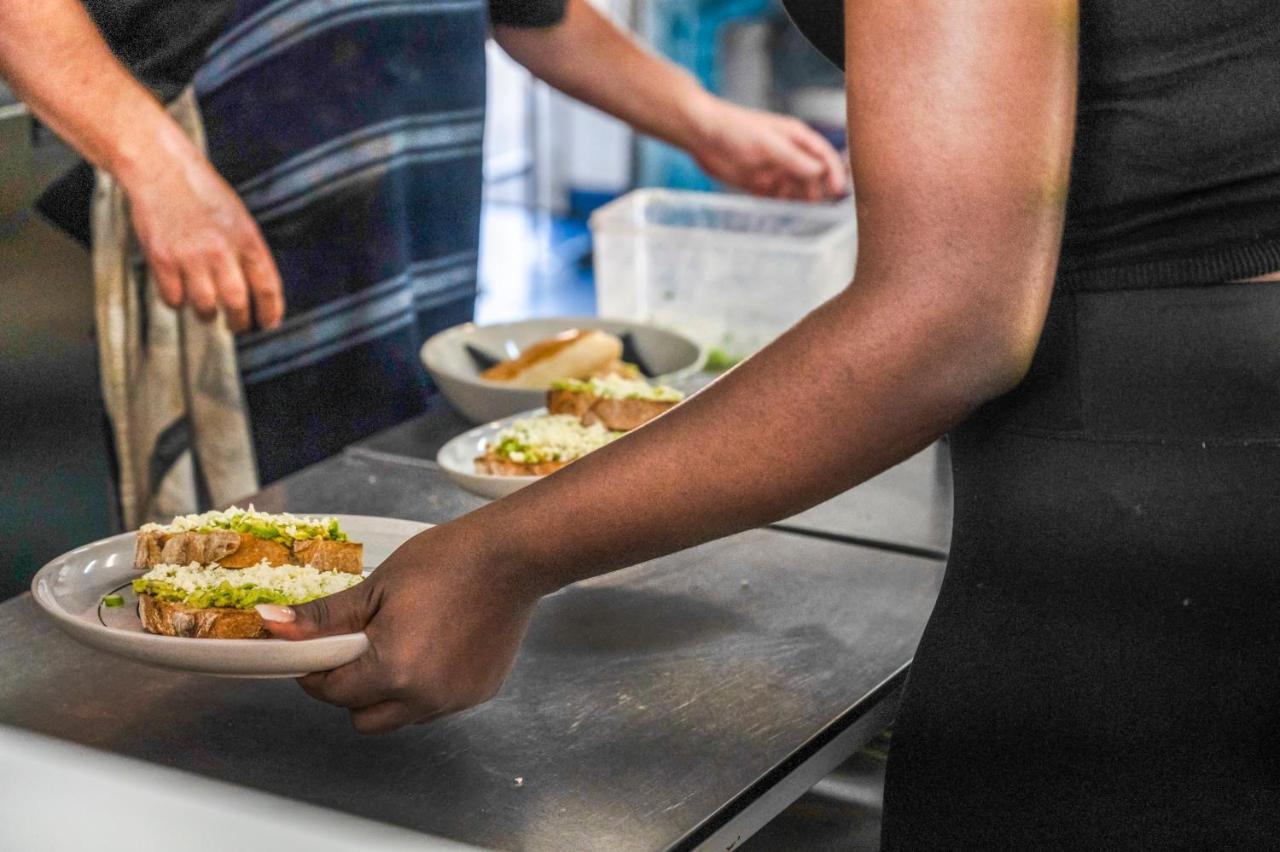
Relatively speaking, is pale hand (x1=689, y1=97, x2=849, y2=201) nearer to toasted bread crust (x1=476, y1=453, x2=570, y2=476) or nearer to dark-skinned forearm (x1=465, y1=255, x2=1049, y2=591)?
toasted bread crust (x1=476, y1=453, x2=570, y2=476)

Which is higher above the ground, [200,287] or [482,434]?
[200,287]

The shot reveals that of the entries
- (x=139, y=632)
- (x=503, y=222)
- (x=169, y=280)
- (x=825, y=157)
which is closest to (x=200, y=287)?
(x=169, y=280)

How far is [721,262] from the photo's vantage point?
2006 mm

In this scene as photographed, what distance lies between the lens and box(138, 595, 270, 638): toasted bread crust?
97cm

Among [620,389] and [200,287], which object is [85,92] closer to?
[200,287]

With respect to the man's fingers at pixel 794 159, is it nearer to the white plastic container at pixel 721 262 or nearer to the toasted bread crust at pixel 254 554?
the white plastic container at pixel 721 262

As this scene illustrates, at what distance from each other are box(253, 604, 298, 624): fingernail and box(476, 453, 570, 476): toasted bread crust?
47cm

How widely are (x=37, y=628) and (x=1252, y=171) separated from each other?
932mm

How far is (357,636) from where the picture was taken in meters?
0.88

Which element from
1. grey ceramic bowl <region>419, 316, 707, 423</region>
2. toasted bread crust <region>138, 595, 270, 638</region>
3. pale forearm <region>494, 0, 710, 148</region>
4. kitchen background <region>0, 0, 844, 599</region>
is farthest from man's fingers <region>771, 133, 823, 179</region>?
toasted bread crust <region>138, 595, 270, 638</region>

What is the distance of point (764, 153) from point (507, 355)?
0.44m

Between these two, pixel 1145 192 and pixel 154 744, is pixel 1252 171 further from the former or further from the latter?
pixel 154 744

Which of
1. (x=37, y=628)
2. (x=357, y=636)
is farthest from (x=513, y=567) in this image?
(x=37, y=628)

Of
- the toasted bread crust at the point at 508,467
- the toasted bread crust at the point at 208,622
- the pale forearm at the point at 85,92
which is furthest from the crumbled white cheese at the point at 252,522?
the pale forearm at the point at 85,92
